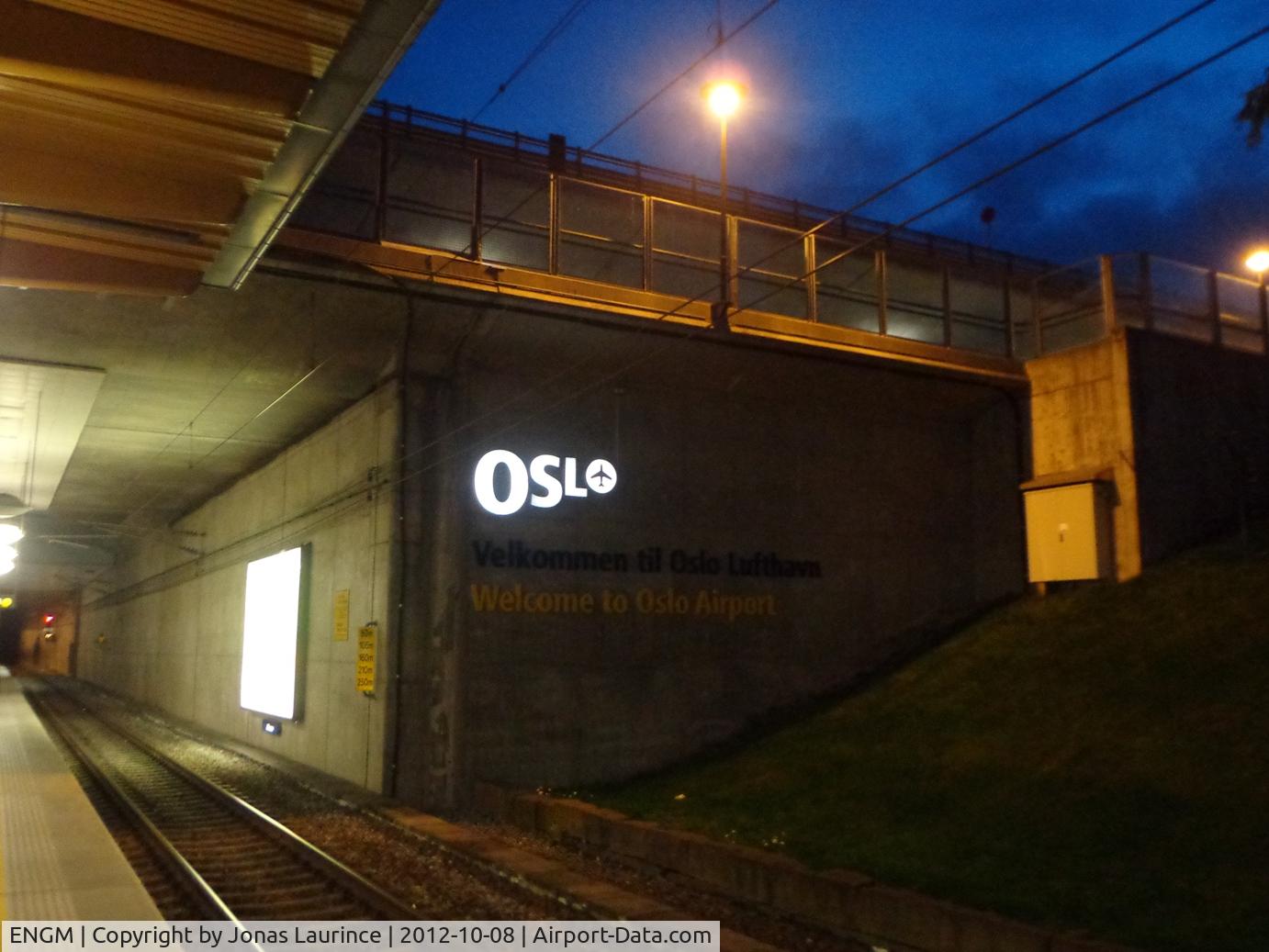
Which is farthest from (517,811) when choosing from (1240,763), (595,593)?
(1240,763)

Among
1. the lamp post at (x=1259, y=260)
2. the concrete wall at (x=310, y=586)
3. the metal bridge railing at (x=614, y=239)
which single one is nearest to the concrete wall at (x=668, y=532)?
the concrete wall at (x=310, y=586)

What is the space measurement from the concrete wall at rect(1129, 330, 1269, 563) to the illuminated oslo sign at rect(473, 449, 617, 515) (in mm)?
7280

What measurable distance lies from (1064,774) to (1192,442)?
747cm

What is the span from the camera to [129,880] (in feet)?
26.8

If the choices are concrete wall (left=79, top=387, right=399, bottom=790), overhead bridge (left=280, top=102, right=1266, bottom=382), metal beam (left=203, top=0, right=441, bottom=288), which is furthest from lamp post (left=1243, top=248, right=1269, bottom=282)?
metal beam (left=203, top=0, right=441, bottom=288)

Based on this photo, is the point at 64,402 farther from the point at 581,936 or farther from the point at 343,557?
the point at 581,936

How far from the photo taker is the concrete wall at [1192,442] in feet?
48.6

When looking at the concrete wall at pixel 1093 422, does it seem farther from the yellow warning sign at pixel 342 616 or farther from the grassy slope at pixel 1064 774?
the yellow warning sign at pixel 342 616

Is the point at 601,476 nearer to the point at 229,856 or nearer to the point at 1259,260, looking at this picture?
the point at 229,856

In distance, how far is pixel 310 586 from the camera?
17.7 meters

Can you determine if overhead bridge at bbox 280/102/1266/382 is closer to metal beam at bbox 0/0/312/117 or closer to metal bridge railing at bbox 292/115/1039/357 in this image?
metal bridge railing at bbox 292/115/1039/357

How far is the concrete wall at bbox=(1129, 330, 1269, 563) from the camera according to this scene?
14.8 metres

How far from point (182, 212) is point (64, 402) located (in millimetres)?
10204

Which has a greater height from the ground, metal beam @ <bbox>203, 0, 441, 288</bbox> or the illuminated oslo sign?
metal beam @ <bbox>203, 0, 441, 288</bbox>
